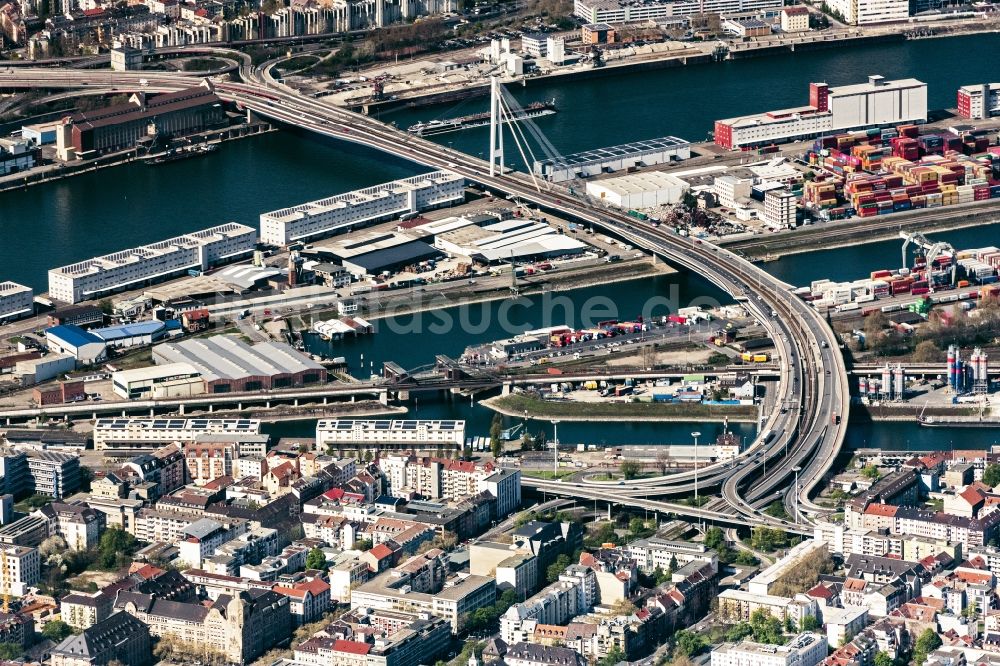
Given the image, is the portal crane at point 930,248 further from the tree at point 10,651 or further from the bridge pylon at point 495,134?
the tree at point 10,651

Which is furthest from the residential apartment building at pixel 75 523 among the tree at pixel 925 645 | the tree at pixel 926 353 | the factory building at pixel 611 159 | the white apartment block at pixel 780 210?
the factory building at pixel 611 159

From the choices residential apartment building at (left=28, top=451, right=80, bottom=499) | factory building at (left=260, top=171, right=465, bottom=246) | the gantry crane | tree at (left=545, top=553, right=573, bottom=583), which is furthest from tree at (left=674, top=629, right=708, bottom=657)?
factory building at (left=260, top=171, right=465, bottom=246)

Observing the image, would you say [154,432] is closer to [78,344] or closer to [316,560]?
[78,344]

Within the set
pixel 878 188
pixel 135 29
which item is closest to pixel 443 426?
pixel 878 188

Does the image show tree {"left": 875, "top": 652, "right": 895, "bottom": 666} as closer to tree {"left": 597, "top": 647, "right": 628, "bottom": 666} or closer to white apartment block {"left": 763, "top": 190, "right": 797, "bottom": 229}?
tree {"left": 597, "top": 647, "right": 628, "bottom": 666}

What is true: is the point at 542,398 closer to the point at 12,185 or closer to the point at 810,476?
the point at 810,476

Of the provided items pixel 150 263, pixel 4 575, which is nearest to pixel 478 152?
pixel 150 263
